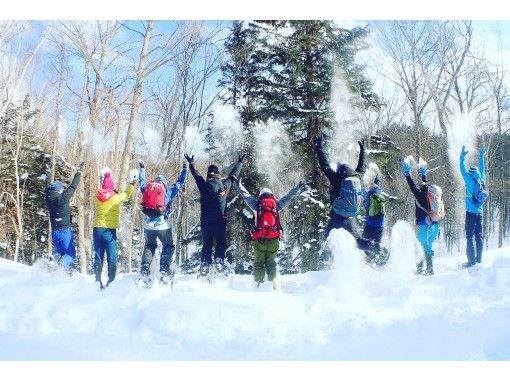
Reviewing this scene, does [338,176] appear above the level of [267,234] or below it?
above

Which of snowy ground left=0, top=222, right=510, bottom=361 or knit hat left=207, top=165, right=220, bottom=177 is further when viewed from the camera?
knit hat left=207, top=165, right=220, bottom=177

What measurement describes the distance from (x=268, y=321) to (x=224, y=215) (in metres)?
2.33

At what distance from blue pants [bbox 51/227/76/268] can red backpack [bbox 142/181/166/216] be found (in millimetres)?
1546

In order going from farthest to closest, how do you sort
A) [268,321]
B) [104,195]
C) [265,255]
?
[104,195]
[265,255]
[268,321]

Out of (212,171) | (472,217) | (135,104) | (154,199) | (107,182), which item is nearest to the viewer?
(154,199)

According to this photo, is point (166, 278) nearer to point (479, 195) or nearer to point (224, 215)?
point (224, 215)

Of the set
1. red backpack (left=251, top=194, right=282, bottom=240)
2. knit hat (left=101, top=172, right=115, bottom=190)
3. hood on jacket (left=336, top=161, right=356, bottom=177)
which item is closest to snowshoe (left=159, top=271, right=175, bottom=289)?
red backpack (left=251, top=194, right=282, bottom=240)

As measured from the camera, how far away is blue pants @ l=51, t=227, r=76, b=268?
712cm

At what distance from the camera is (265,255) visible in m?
6.54

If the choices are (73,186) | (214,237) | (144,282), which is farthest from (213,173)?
(73,186)

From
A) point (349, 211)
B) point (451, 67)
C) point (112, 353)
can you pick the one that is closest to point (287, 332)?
point (112, 353)

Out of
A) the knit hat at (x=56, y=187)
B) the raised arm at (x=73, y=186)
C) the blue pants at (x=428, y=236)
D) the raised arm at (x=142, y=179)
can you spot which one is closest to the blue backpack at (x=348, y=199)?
the blue pants at (x=428, y=236)

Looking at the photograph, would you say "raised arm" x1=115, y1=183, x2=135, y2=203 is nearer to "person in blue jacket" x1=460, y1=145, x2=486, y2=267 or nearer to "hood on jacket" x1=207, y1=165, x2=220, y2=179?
"hood on jacket" x1=207, y1=165, x2=220, y2=179

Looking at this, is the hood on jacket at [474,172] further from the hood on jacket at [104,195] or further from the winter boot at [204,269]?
the hood on jacket at [104,195]
